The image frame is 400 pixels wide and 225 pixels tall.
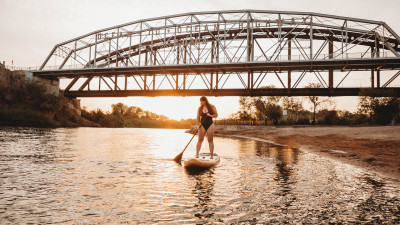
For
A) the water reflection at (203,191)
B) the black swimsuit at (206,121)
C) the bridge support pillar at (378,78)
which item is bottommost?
the water reflection at (203,191)

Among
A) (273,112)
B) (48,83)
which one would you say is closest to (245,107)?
(273,112)

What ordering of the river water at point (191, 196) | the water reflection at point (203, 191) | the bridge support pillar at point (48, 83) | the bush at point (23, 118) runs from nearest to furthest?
the river water at point (191, 196), the water reflection at point (203, 191), the bush at point (23, 118), the bridge support pillar at point (48, 83)

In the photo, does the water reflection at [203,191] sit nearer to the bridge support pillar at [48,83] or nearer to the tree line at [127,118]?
the bridge support pillar at [48,83]

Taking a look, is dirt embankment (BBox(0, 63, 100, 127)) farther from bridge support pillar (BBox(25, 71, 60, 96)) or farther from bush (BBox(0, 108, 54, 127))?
bridge support pillar (BBox(25, 71, 60, 96))

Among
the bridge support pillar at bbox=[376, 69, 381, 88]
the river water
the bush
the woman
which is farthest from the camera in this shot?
the bush

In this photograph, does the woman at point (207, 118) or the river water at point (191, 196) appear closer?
the river water at point (191, 196)

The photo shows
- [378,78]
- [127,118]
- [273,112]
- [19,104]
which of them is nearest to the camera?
[378,78]

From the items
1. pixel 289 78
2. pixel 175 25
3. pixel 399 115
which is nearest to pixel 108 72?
pixel 175 25

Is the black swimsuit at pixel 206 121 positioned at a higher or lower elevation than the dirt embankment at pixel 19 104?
lower

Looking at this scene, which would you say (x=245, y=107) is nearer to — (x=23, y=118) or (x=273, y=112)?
(x=273, y=112)

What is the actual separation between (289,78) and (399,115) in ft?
52.9

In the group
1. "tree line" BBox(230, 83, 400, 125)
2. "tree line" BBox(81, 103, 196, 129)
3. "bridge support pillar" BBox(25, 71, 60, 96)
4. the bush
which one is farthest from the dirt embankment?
Result: "tree line" BBox(230, 83, 400, 125)

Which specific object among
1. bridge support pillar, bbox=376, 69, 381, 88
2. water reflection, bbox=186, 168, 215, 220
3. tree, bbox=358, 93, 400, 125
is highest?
bridge support pillar, bbox=376, 69, 381, 88

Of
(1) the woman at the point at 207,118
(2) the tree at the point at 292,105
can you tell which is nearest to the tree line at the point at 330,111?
(2) the tree at the point at 292,105
